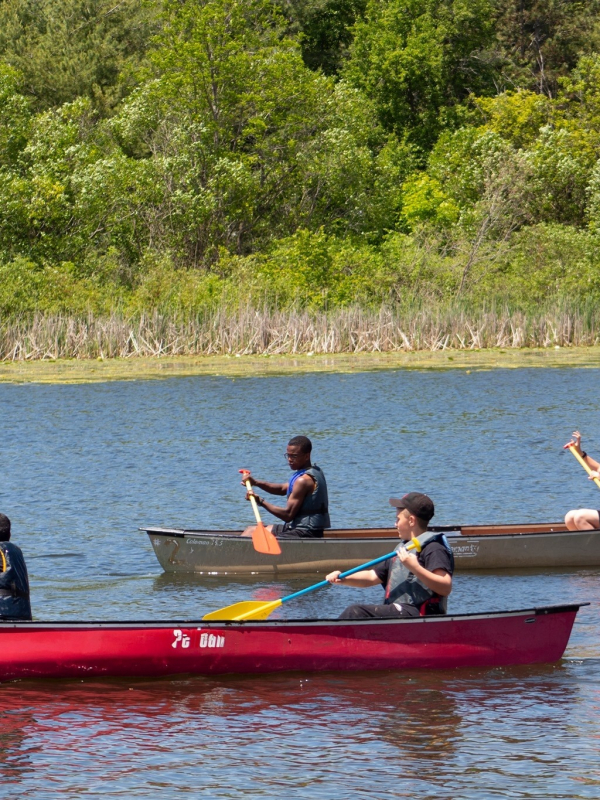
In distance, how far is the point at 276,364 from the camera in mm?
33750

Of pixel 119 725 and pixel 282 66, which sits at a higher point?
pixel 282 66

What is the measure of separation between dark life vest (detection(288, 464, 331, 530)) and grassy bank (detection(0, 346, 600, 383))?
19109mm

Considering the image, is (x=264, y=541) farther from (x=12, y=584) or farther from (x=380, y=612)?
(x=12, y=584)

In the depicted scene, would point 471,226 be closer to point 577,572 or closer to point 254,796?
point 577,572

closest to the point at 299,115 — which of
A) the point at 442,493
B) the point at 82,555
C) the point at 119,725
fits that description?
the point at 442,493

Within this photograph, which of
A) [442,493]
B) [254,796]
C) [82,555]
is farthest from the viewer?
[442,493]

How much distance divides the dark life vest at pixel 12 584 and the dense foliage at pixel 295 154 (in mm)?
29806

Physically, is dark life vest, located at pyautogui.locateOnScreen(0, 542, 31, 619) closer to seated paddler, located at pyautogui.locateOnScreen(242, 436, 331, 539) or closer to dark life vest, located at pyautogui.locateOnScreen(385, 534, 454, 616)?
dark life vest, located at pyautogui.locateOnScreen(385, 534, 454, 616)

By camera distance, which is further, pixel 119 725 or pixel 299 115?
pixel 299 115

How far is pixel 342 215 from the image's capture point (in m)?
52.3

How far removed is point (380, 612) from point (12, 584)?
2.47 metres

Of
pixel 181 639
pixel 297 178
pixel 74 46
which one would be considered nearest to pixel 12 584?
pixel 181 639

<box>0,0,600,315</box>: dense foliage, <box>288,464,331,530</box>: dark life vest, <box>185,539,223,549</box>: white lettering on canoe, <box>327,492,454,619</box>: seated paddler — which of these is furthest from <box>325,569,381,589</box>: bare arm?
<box>0,0,600,315</box>: dense foliage

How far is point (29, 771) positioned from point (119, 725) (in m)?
0.85
